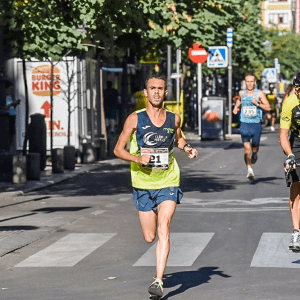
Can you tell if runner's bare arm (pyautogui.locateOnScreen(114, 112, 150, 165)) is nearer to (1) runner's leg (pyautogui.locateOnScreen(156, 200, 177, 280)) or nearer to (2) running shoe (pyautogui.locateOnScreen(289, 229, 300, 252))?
(1) runner's leg (pyautogui.locateOnScreen(156, 200, 177, 280))

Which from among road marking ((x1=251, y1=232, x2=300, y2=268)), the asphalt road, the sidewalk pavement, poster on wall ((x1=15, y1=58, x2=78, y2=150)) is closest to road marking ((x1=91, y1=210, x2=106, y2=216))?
the asphalt road

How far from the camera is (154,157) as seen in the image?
332 inches

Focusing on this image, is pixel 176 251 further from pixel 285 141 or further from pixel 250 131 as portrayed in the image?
pixel 250 131

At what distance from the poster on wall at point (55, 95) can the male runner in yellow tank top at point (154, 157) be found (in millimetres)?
18946

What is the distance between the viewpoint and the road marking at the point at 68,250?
402 inches

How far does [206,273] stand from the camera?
30.9ft

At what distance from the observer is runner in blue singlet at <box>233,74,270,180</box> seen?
1942cm

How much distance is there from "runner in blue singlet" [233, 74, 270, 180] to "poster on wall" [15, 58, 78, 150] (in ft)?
27.3

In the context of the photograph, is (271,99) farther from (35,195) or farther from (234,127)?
(35,195)

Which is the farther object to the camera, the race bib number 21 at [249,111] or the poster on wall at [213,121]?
the poster on wall at [213,121]

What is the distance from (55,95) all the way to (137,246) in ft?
54.8

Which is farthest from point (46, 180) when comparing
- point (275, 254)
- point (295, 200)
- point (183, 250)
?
point (275, 254)

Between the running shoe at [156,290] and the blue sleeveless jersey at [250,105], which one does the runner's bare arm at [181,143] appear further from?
the blue sleeveless jersey at [250,105]

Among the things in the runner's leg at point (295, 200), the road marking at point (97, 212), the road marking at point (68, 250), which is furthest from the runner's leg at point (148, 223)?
the road marking at point (97, 212)
